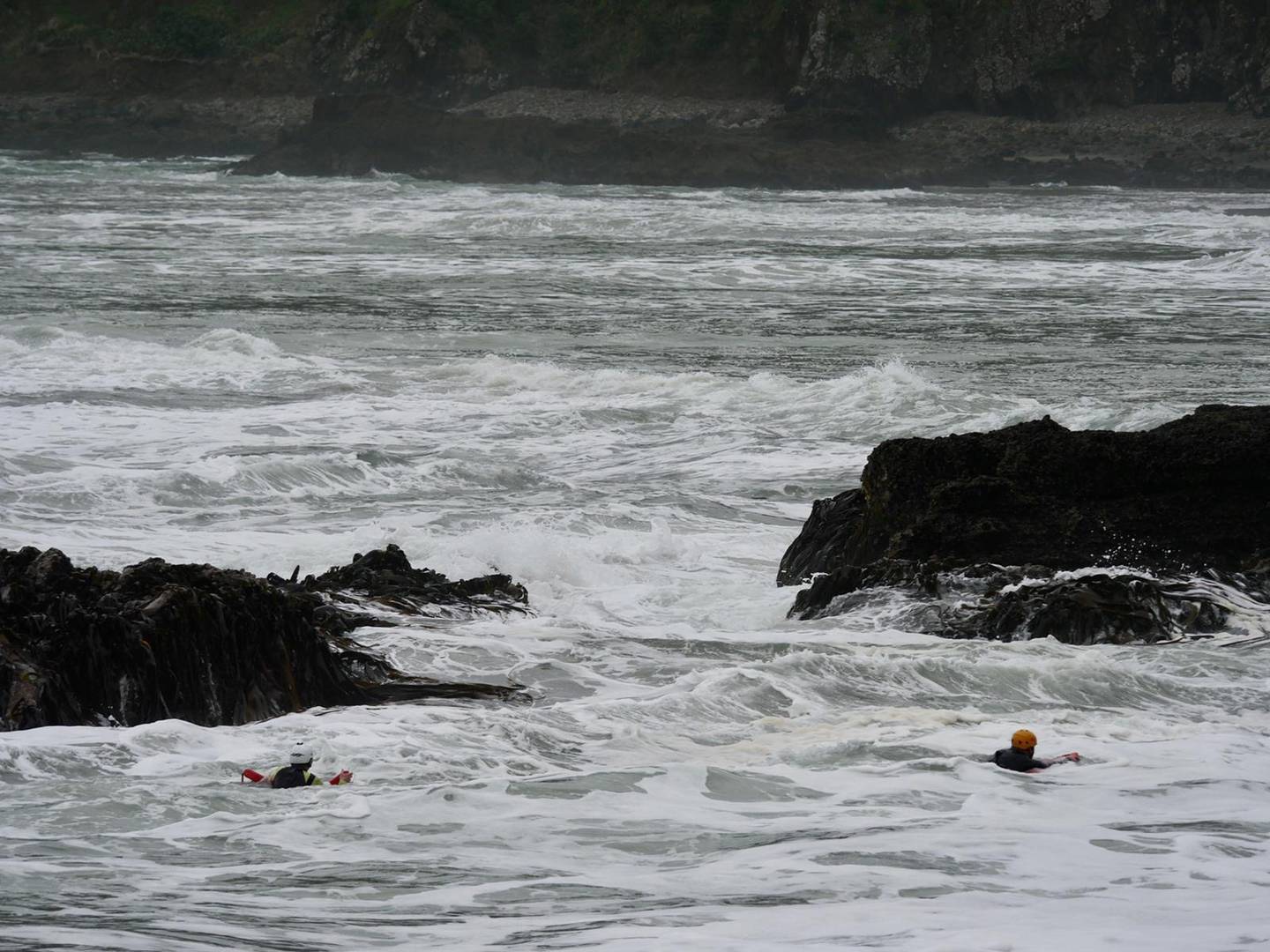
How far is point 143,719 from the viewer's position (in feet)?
25.7

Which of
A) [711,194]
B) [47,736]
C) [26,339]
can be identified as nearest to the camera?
[47,736]

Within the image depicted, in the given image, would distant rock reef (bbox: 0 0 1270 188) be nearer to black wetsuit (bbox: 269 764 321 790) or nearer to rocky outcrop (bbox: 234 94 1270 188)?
rocky outcrop (bbox: 234 94 1270 188)

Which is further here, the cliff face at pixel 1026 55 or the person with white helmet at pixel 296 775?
the cliff face at pixel 1026 55

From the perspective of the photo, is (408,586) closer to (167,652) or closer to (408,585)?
(408,585)

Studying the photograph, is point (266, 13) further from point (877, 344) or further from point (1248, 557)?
point (1248, 557)

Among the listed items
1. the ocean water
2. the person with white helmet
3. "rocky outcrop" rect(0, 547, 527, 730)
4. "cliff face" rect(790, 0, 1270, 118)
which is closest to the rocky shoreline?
"cliff face" rect(790, 0, 1270, 118)

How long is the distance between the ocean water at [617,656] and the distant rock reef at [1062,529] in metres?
0.36

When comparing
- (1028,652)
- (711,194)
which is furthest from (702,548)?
(711,194)

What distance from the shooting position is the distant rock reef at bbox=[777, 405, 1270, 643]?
31.8ft

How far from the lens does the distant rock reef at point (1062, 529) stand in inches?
381

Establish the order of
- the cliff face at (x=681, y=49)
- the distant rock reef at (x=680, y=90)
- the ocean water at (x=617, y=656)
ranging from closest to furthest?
the ocean water at (x=617, y=656)
the distant rock reef at (x=680, y=90)
the cliff face at (x=681, y=49)

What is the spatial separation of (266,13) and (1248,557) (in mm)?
88676

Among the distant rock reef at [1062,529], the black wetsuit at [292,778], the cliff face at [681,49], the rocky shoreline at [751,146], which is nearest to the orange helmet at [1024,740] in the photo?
the distant rock reef at [1062,529]

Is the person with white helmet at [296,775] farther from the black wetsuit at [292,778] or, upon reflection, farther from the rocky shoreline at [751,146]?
the rocky shoreline at [751,146]
